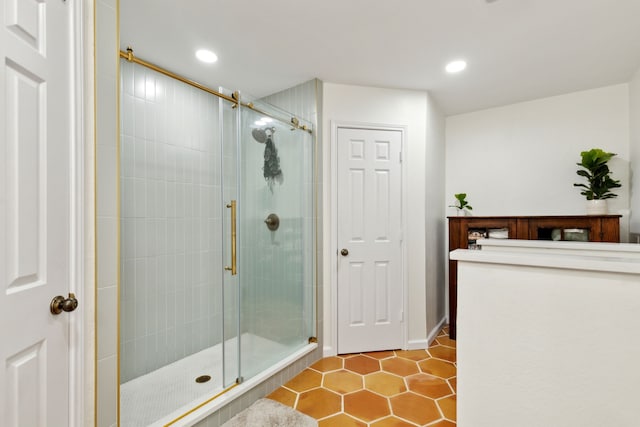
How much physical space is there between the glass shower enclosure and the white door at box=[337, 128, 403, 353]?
329mm

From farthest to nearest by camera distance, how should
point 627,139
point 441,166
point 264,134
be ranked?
point 441,166 < point 627,139 < point 264,134

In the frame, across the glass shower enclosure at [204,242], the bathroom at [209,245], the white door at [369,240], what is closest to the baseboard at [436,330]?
the white door at [369,240]

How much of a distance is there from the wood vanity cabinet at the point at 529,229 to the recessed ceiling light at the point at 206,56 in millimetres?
2600

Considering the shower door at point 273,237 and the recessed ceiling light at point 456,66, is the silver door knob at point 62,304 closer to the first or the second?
the shower door at point 273,237

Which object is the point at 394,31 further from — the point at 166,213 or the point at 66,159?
the point at 166,213

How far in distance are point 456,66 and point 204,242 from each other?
2.65m

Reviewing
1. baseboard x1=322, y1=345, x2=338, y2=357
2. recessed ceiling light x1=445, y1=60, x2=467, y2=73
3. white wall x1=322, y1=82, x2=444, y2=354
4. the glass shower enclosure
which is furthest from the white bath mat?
recessed ceiling light x1=445, y1=60, x2=467, y2=73

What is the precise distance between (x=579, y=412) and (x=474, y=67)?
2.39m

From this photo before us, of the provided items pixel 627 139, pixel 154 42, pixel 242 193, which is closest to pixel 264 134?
pixel 242 193

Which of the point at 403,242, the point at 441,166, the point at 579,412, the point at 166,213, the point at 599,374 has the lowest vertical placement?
the point at 579,412

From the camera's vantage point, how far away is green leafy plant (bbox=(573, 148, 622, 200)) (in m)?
2.53

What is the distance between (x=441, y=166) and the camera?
3324 millimetres

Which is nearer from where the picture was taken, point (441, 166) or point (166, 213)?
point (166, 213)

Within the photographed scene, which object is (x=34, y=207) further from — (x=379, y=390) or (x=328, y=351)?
(x=328, y=351)
